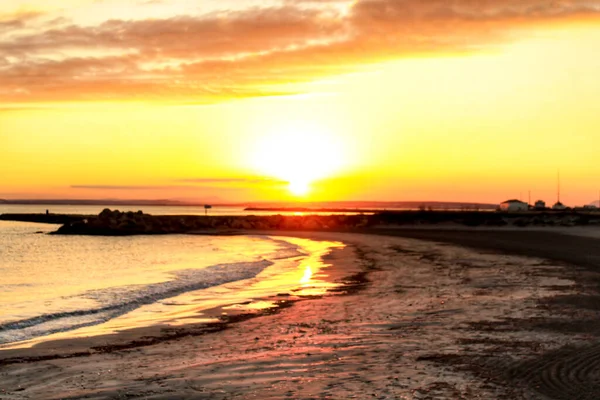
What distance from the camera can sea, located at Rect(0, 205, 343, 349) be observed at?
47.3 ft

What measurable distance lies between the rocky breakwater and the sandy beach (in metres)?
60.2

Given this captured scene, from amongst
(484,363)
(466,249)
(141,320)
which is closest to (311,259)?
(466,249)

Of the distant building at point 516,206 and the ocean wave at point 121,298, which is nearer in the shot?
the ocean wave at point 121,298

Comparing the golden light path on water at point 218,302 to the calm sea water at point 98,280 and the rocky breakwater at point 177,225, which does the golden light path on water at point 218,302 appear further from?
the rocky breakwater at point 177,225

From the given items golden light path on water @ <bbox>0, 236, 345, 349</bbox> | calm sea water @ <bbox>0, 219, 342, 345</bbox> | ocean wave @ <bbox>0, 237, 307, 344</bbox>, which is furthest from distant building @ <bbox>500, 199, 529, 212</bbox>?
golden light path on water @ <bbox>0, 236, 345, 349</bbox>

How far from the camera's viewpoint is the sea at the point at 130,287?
14.4 metres

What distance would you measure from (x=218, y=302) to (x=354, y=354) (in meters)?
8.26

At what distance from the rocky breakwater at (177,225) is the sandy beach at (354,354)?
60.2 meters

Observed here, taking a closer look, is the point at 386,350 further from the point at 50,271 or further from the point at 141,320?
the point at 50,271

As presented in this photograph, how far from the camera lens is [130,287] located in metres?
21.9

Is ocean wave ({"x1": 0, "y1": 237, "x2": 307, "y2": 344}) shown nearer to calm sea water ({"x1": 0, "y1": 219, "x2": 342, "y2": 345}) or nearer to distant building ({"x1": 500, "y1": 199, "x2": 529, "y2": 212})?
calm sea water ({"x1": 0, "y1": 219, "x2": 342, "y2": 345})

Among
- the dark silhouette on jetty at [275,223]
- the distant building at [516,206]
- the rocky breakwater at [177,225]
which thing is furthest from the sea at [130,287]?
the distant building at [516,206]

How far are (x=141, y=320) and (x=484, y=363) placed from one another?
8.56 metres

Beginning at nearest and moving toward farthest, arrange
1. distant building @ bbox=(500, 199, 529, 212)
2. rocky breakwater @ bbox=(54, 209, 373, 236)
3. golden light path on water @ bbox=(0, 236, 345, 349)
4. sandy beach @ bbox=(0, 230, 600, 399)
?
1. sandy beach @ bbox=(0, 230, 600, 399)
2. golden light path on water @ bbox=(0, 236, 345, 349)
3. rocky breakwater @ bbox=(54, 209, 373, 236)
4. distant building @ bbox=(500, 199, 529, 212)
